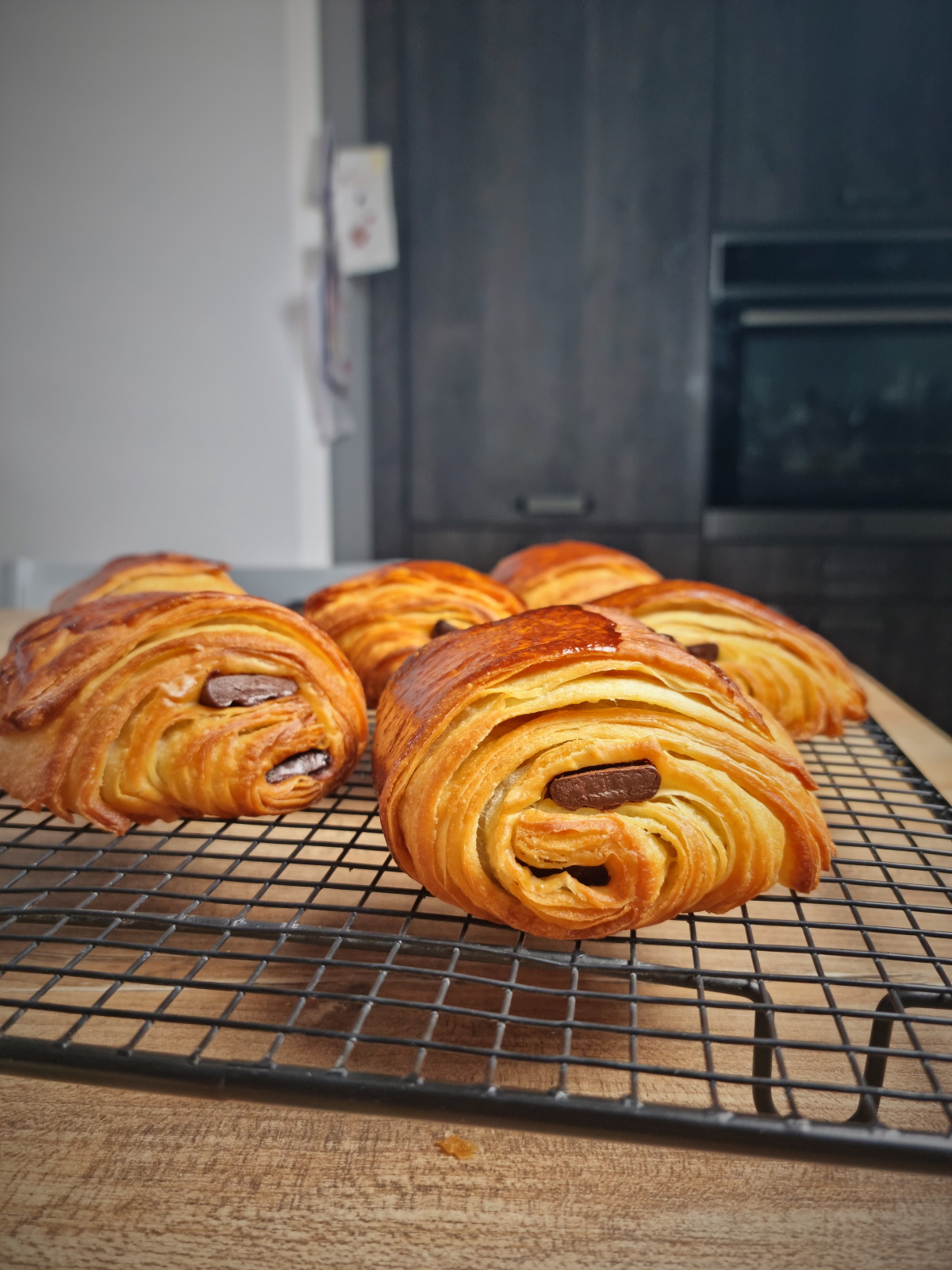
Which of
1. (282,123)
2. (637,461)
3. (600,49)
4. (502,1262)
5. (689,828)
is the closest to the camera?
(502,1262)

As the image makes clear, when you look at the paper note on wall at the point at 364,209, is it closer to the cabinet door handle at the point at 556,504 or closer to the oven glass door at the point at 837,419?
the cabinet door handle at the point at 556,504

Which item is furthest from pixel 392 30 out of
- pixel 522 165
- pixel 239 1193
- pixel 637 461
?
pixel 239 1193

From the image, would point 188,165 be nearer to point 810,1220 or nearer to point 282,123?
point 282,123

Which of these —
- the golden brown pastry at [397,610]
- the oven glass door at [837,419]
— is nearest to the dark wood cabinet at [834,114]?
the oven glass door at [837,419]

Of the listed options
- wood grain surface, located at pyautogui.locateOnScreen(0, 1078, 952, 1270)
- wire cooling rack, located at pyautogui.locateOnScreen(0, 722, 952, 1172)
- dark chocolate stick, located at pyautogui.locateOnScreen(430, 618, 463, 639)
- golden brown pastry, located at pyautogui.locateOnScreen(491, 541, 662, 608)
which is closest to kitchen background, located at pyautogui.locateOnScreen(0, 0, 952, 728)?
golden brown pastry, located at pyautogui.locateOnScreen(491, 541, 662, 608)

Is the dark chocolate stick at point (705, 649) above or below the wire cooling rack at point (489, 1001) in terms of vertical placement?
above

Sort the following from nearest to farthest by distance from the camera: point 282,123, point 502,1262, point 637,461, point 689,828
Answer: point 502,1262
point 689,828
point 282,123
point 637,461

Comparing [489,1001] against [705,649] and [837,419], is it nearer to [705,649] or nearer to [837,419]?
[705,649]
